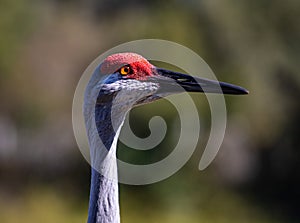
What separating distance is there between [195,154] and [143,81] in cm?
1175

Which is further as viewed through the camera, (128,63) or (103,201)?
(128,63)

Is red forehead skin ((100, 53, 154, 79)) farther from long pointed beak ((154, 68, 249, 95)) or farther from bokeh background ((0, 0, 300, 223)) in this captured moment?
bokeh background ((0, 0, 300, 223))

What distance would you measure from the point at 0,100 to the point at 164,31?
14.4ft

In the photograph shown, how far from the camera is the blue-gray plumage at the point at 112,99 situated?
4.52 meters

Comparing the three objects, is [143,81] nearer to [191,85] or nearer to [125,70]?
[125,70]

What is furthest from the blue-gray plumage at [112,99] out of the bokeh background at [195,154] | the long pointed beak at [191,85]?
the bokeh background at [195,154]

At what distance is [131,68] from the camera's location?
462cm

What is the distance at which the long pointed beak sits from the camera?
4.57 meters

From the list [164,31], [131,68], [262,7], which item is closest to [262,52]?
[262,7]

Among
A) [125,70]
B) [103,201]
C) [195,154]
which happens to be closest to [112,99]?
[125,70]

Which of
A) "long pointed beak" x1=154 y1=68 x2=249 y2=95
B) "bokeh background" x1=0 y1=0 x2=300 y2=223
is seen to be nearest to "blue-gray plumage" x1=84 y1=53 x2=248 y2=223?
"long pointed beak" x1=154 y1=68 x2=249 y2=95

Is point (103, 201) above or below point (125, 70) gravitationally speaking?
below

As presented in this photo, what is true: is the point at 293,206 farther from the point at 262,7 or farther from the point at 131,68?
the point at 131,68

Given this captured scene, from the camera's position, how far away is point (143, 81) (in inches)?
182
